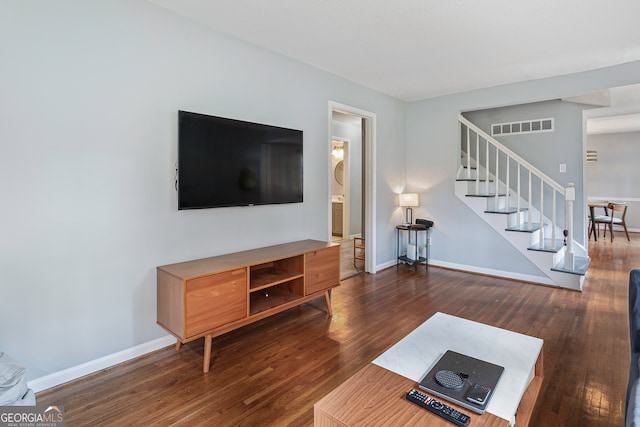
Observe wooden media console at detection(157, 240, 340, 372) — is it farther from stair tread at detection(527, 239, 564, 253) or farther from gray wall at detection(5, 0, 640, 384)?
stair tread at detection(527, 239, 564, 253)

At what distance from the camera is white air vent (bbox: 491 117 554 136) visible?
489 centimetres

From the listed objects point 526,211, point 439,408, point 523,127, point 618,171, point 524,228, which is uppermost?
point 523,127

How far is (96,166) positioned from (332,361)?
2030 millimetres

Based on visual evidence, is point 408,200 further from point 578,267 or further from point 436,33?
point 436,33

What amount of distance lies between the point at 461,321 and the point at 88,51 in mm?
2862

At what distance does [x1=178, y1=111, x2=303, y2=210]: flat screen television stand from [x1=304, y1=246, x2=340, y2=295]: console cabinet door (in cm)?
63

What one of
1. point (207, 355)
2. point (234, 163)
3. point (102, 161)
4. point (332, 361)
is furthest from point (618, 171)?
point (102, 161)

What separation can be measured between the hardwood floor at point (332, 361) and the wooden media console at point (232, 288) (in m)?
0.24

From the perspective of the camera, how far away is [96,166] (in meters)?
2.11

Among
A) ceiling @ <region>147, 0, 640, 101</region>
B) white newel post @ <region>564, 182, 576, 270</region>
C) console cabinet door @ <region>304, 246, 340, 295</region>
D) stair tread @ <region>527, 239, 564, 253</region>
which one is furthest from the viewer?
stair tread @ <region>527, 239, 564, 253</region>

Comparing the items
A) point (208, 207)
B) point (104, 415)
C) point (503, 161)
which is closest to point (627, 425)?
point (104, 415)

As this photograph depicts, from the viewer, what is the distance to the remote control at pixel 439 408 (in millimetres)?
1136

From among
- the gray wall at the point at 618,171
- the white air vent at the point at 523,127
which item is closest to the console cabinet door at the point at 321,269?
the white air vent at the point at 523,127

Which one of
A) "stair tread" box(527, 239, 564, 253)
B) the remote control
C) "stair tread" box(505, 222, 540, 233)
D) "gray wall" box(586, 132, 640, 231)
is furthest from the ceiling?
"gray wall" box(586, 132, 640, 231)
